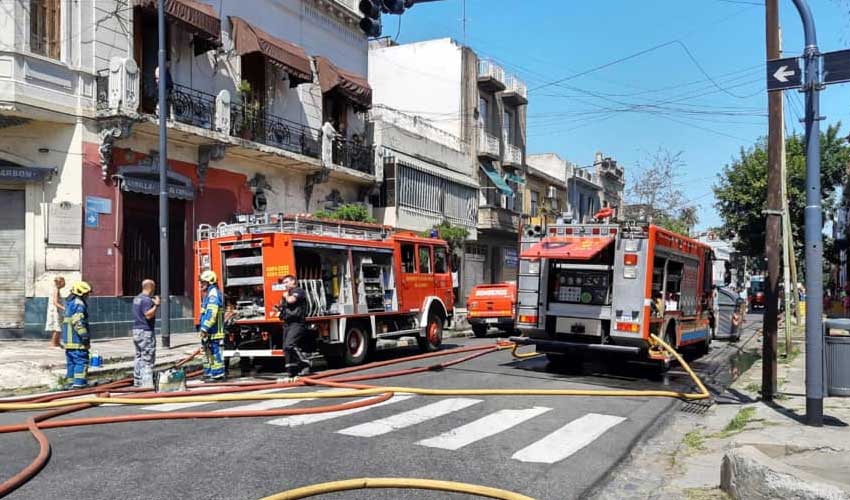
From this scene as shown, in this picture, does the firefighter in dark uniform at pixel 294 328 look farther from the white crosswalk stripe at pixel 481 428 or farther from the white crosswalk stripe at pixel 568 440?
the white crosswalk stripe at pixel 568 440

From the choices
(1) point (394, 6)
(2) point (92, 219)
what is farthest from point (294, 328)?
(2) point (92, 219)

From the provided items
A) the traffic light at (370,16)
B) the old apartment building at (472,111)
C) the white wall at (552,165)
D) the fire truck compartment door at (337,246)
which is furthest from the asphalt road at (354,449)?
the white wall at (552,165)

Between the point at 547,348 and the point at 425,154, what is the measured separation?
1891 cm

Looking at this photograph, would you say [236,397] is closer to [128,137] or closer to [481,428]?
[481,428]

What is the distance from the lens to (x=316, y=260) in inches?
543

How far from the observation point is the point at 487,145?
36875 millimetres

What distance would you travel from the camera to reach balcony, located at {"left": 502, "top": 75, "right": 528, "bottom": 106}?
3925cm

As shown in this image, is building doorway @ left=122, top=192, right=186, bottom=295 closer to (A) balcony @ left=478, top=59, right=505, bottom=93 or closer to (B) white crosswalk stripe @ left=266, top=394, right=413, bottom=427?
(B) white crosswalk stripe @ left=266, top=394, right=413, bottom=427

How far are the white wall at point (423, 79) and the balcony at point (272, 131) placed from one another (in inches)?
472

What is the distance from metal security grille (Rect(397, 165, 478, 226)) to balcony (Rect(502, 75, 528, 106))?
6.98 metres

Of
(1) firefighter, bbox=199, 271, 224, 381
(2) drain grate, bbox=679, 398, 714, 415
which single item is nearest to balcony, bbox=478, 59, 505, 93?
(1) firefighter, bbox=199, 271, 224, 381

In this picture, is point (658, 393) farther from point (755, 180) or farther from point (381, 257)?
point (755, 180)

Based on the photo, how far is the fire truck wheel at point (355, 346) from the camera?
14.0m

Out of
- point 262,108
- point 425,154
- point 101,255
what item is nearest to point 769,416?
point 101,255
